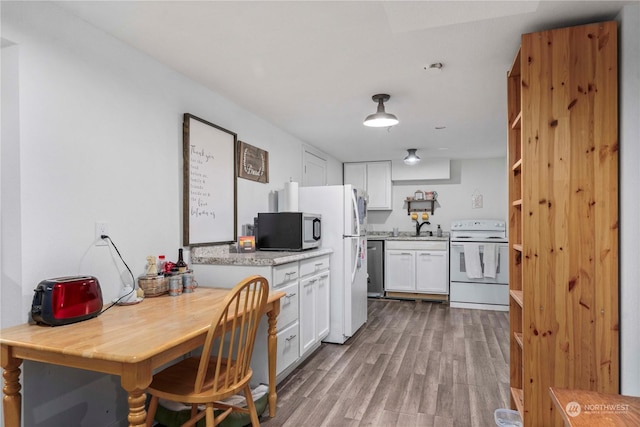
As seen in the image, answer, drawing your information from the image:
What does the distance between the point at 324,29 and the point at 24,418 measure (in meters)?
2.29

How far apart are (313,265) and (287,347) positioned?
743 millimetres

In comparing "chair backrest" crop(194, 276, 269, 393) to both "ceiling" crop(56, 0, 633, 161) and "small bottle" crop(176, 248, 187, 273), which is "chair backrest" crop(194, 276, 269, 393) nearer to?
"small bottle" crop(176, 248, 187, 273)

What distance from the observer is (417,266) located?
5.56m

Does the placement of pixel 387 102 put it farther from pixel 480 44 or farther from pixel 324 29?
pixel 324 29

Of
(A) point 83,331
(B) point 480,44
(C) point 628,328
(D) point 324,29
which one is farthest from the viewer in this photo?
(B) point 480,44

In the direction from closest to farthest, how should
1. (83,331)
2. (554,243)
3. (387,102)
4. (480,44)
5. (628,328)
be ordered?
(83,331) < (628,328) < (554,243) < (480,44) < (387,102)

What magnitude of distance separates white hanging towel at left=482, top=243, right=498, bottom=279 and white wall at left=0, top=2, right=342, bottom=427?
155 inches

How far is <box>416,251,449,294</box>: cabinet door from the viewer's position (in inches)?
213

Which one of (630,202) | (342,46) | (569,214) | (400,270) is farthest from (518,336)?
(400,270)

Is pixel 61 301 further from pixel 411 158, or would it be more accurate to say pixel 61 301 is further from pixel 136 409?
pixel 411 158

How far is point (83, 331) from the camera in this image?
1566 mm

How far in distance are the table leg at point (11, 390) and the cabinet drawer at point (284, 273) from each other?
1.37 meters

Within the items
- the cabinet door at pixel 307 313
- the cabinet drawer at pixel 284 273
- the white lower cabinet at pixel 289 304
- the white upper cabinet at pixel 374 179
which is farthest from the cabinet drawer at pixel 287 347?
the white upper cabinet at pixel 374 179

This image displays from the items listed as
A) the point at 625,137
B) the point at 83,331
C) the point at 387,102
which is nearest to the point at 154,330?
the point at 83,331
